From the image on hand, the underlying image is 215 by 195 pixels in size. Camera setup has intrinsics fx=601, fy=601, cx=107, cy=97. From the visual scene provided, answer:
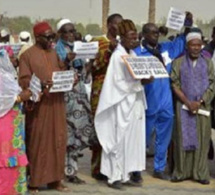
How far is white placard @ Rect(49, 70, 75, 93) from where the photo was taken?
634cm

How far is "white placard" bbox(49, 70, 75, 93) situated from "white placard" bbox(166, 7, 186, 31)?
1738 mm

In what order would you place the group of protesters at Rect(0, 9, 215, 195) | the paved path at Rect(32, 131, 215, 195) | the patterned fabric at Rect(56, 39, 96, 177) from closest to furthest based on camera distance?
the group of protesters at Rect(0, 9, 215, 195)
the paved path at Rect(32, 131, 215, 195)
the patterned fabric at Rect(56, 39, 96, 177)

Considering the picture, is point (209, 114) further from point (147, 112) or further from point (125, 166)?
point (125, 166)

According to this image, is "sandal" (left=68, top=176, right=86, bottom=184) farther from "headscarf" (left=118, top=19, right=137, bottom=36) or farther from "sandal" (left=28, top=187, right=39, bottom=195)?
"headscarf" (left=118, top=19, right=137, bottom=36)

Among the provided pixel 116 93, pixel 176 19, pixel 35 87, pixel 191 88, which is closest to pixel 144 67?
pixel 116 93

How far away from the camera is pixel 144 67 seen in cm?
673

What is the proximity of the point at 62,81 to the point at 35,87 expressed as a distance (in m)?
0.36

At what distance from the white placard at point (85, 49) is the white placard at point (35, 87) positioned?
25.1 inches

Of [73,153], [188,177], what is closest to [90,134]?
[73,153]

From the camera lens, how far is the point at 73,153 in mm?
7074

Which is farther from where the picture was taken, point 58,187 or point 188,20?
point 188,20

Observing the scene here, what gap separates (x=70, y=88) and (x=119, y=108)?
0.66 metres

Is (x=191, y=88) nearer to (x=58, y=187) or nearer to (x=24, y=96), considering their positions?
(x=58, y=187)

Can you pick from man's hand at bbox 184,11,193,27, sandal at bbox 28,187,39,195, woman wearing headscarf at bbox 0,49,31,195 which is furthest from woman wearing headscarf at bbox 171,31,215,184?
woman wearing headscarf at bbox 0,49,31,195
